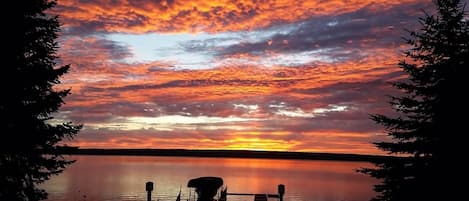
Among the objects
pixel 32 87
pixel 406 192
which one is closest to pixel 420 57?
pixel 406 192

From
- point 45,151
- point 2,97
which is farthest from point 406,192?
point 2,97

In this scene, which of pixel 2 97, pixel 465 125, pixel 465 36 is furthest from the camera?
pixel 465 36

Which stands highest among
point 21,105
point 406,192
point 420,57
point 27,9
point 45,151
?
point 27,9

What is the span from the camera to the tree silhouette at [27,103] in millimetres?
16719

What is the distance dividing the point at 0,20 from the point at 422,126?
55.4 feet

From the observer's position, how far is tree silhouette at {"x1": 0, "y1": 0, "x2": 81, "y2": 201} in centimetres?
1672

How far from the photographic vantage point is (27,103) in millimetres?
17375

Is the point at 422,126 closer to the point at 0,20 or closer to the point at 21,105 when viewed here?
the point at 21,105

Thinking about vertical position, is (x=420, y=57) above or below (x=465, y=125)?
above

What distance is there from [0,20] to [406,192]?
1693cm

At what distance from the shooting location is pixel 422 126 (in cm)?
1919

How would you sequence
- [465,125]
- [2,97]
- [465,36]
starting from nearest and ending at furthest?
[2,97]
[465,125]
[465,36]

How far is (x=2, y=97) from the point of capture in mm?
16594

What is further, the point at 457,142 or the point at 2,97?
the point at 457,142
